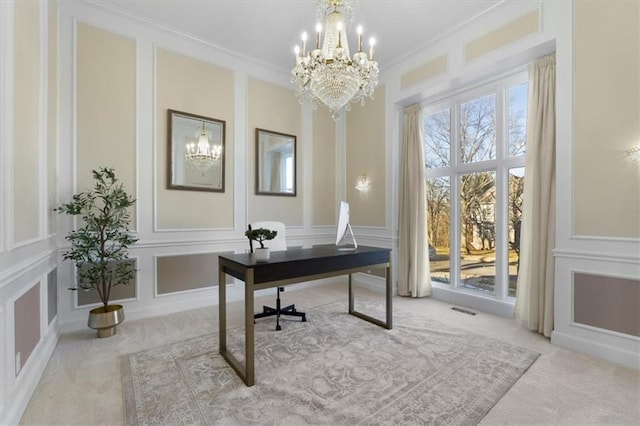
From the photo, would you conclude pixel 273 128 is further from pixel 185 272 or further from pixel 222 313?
pixel 222 313

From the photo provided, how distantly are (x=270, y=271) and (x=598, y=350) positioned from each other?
2.95 meters

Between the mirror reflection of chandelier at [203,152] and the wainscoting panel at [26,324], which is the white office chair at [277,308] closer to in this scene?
the mirror reflection of chandelier at [203,152]

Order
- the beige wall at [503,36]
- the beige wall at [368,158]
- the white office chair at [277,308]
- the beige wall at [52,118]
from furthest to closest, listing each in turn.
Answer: the beige wall at [368,158] < the white office chair at [277,308] < the beige wall at [503,36] < the beige wall at [52,118]

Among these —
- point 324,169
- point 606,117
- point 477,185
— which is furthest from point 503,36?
point 324,169

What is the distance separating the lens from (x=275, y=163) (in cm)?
474

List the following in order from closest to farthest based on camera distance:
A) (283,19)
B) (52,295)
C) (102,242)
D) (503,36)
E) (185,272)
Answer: (52,295), (102,242), (503,36), (283,19), (185,272)

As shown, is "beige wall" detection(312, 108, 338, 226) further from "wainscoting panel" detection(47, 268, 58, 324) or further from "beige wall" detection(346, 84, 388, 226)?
"wainscoting panel" detection(47, 268, 58, 324)

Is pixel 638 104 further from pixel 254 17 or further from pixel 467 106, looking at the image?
pixel 254 17

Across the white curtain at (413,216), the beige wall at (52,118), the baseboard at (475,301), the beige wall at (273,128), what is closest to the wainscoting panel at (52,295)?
the beige wall at (52,118)

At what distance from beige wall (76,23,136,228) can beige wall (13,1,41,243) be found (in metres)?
0.83

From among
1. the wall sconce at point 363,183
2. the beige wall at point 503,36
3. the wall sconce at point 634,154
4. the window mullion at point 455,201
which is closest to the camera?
the wall sconce at point 634,154

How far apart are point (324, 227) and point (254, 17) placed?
3.30m

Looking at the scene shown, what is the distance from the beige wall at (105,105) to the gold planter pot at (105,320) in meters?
1.03

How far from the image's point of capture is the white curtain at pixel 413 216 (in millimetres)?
4375
